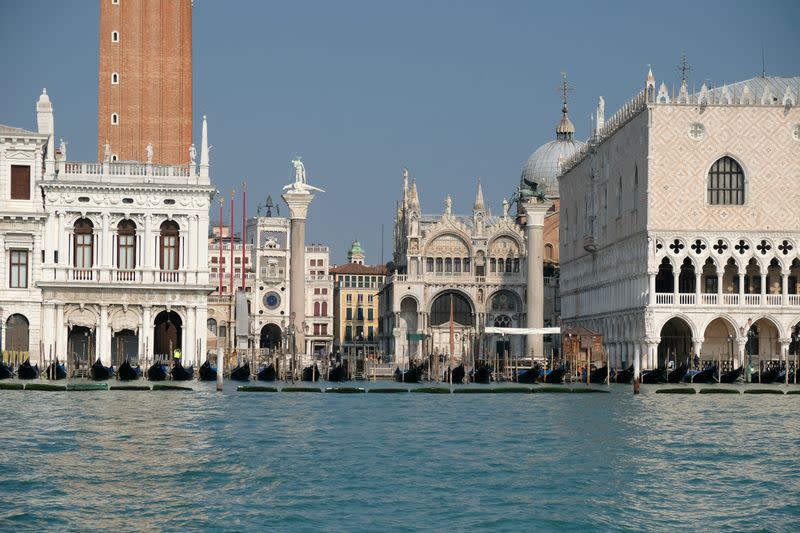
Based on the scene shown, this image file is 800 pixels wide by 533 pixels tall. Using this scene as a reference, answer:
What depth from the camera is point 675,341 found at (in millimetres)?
52938

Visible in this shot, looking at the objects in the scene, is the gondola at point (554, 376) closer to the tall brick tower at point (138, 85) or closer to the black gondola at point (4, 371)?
the tall brick tower at point (138, 85)

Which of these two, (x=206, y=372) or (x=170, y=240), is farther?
(x=170, y=240)

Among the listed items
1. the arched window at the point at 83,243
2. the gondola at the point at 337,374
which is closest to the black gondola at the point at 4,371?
the arched window at the point at 83,243

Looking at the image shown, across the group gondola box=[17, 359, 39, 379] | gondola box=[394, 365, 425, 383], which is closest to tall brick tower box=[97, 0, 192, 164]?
gondola box=[394, 365, 425, 383]

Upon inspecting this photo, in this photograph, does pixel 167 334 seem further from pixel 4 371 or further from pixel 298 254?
pixel 298 254

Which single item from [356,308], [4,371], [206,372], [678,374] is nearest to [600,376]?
[678,374]

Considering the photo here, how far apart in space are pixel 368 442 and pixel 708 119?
90.4 feet

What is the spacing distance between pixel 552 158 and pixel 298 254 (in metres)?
29.9

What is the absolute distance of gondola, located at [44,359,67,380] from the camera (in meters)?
43.0

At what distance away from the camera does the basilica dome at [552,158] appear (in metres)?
82.9

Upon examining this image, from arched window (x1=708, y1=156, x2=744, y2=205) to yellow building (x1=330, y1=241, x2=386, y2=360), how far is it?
43059mm

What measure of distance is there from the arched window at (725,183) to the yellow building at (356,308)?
141ft

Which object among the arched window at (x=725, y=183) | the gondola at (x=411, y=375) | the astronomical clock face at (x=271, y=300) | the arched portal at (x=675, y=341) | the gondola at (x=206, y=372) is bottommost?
the gondola at (x=411, y=375)

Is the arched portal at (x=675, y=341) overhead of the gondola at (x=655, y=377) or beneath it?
overhead
